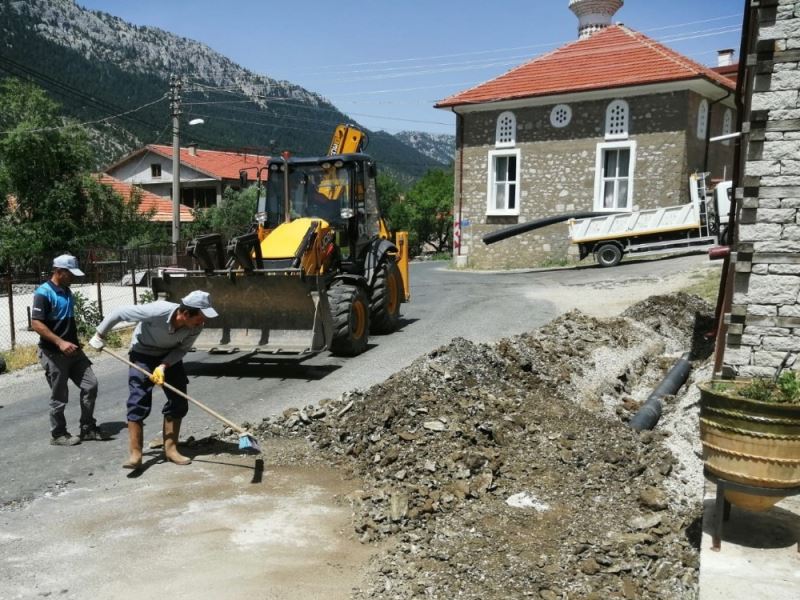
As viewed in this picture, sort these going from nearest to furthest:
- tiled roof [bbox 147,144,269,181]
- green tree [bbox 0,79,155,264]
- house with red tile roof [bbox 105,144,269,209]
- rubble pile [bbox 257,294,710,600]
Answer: rubble pile [bbox 257,294,710,600] < green tree [bbox 0,79,155,264] < tiled roof [bbox 147,144,269,181] < house with red tile roof [bbox 105,144,269,209]

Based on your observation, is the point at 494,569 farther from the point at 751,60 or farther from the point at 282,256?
the point at 282,256

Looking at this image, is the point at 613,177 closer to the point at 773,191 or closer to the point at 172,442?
the point at 773,191

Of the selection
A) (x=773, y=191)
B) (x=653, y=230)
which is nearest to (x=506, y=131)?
(x=653, y=230)

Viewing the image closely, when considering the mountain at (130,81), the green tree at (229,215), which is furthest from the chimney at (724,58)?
the mountain at (130,81)

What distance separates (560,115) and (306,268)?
1694 centimetres

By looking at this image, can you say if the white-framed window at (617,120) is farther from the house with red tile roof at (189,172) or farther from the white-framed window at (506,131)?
the house with red tile roof at (189,172)

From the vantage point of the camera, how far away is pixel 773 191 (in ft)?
19.8

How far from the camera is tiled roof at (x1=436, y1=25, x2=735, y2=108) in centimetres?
2258

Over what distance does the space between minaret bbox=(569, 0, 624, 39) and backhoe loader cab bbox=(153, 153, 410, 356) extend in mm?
21410

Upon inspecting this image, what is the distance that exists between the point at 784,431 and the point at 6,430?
709 cm

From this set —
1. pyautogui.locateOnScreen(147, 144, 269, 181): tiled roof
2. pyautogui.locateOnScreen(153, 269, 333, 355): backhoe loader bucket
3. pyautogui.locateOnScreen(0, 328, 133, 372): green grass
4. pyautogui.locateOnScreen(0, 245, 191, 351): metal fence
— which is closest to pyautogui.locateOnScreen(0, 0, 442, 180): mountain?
pyautogui.locateOnScreen(147, 144, 269, 181): tiled roof

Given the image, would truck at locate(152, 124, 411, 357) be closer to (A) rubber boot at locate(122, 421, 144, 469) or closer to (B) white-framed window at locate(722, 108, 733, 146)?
(A) rubber boot at locate(122, 421, 144, 469)

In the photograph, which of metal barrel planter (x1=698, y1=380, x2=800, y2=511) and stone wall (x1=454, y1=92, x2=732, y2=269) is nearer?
metal barrel planter (x1=698, y1=380, x2=800, y2=511)

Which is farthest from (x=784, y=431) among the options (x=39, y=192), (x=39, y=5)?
(x=39, y=5)
